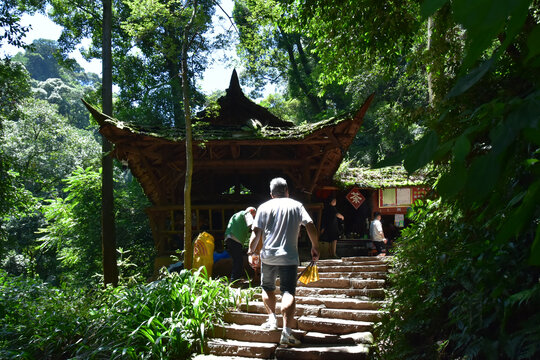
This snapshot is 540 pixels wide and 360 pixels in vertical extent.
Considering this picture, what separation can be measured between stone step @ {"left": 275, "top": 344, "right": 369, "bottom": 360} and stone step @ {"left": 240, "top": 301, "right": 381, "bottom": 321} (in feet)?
2.14

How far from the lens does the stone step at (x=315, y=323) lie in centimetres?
449

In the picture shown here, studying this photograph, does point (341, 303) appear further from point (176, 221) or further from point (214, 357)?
point (176, 221)

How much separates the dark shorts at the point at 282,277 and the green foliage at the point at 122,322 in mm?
914

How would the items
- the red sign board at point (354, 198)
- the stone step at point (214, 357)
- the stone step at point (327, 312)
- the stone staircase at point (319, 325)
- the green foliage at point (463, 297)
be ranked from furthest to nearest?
the red sign board at point (354, 198) < the stone step at point (327, 312) < the stone step at point (214, 357) < the stone staircase at point (319, 325) < the green foliage at point (463, 297)

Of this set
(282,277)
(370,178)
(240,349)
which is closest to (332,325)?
(282,277)

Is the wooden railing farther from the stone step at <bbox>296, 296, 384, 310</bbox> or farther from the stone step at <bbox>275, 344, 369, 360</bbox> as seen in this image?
the stone step at <bbox>275, 344, 369, 360</bbox>

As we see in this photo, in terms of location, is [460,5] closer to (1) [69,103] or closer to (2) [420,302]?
(2) [420,302]

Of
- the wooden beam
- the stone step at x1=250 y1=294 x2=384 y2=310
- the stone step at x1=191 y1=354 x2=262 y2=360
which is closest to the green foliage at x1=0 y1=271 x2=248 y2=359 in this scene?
the stone step at x1=191 y1=354 x2=262 y2=360

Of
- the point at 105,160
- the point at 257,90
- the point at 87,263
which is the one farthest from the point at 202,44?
the point at 257,90

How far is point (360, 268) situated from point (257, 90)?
2038 cm

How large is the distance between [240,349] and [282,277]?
2.98 ft

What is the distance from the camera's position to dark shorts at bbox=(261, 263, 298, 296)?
4367 mm

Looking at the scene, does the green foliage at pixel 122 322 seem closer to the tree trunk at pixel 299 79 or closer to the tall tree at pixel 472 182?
the tall tree at pixel 472 182

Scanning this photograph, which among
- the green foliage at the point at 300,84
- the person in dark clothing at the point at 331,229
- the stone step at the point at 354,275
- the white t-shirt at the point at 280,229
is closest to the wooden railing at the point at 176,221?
the person in dark clothing at the point at 331,229
